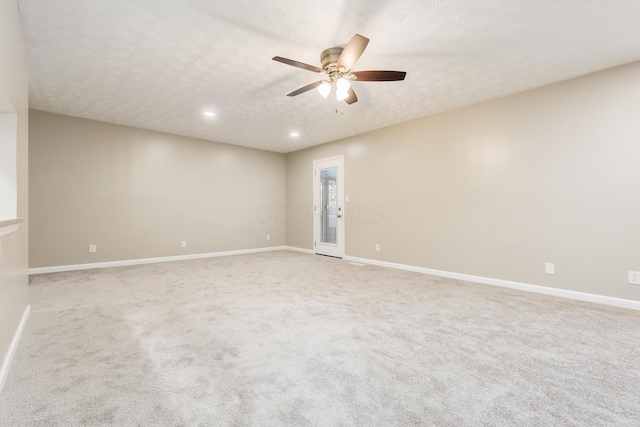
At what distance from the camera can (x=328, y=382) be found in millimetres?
1676

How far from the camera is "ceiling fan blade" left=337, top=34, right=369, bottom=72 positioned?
2115 millimetres

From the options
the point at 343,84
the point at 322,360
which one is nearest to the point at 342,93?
the point at 343,84

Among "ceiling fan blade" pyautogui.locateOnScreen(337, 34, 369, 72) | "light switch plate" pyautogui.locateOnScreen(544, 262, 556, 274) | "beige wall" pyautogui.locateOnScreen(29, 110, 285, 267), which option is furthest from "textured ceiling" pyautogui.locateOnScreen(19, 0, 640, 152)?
"light switch plate" pyautogui.locateOnScreen(544, 262, 556, 274)

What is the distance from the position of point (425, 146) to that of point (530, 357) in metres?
3.35

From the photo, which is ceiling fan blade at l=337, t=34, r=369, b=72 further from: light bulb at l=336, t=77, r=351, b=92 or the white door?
the white door

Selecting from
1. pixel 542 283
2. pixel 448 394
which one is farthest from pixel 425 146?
pixel 448 394

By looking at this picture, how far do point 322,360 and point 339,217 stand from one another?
13.8 feet

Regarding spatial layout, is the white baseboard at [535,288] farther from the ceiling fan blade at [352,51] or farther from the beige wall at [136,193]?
the beige wall at [136,193]

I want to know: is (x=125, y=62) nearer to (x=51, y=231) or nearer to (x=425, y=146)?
(x=51, y=231)

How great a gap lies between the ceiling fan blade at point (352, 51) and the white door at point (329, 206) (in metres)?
3.56

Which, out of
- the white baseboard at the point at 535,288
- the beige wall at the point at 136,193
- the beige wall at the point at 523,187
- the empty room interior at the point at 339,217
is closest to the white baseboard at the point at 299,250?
the beige wall at the point at 136,193

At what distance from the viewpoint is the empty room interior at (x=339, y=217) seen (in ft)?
5.41

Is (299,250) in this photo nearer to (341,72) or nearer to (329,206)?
(329,206)

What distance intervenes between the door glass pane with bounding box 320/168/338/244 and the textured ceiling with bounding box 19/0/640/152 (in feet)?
6.98
